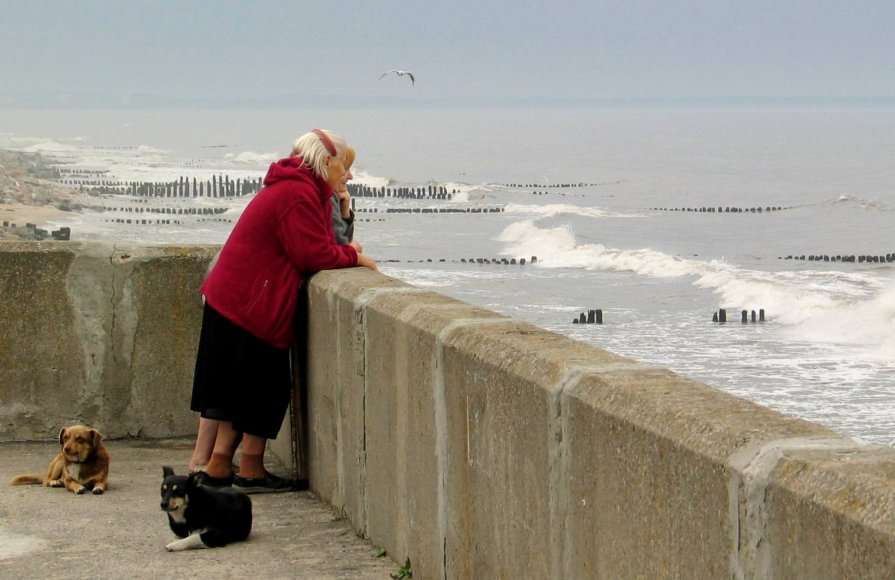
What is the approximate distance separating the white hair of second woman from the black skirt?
76 cm

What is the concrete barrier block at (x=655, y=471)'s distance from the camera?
3.02 m

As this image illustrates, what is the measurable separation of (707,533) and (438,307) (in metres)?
2.27

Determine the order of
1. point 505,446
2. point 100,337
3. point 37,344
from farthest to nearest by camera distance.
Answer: point 100,337 → point 37,344 → point 505,446

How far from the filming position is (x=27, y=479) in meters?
6.91

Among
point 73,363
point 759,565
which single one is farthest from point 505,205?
point 759,565

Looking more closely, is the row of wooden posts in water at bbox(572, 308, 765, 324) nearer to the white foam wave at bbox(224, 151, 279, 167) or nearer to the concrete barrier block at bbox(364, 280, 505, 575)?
the concrete barrier block at bbox(364, 280, 505, 575)

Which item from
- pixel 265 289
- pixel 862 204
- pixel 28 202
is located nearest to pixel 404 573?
pixel 265 289

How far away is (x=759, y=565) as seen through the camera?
9.32ft

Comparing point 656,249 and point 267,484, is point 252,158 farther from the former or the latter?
point 267,484

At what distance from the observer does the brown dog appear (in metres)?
6.62

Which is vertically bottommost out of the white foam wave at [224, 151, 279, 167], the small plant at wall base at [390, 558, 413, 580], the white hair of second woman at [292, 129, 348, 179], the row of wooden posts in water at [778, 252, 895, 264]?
the row of wooden posts in water at [778, 252, 895, 264]

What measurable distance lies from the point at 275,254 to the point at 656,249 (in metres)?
52.5

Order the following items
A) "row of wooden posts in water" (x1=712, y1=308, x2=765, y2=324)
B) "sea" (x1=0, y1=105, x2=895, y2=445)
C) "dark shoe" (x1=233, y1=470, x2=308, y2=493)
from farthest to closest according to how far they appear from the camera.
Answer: "row of wooden posts in water" (x1=712, y1=308, x2=765, y2=324) → "sea" (x1=0, y1=105, x2=895, y2=445) → "dark shoe" (x1=233, y1=470, x2=308, y2=493)

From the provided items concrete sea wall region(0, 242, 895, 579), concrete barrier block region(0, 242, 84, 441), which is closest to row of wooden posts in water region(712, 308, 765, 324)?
concrete sea wall region(0, 242, 895, 579)
